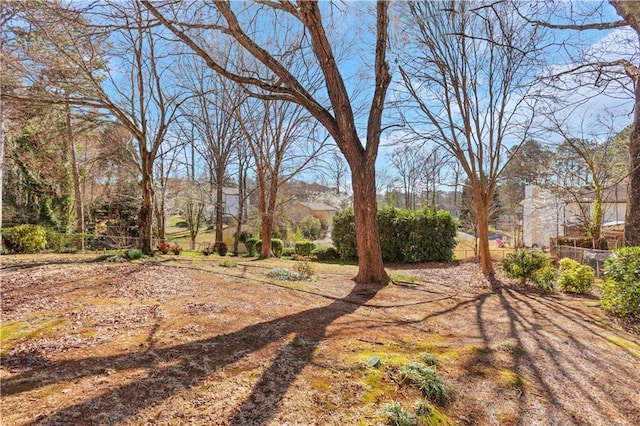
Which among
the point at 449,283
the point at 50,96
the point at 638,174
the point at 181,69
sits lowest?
the point at 449,283

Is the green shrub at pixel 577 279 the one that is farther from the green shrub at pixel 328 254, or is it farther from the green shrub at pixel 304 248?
the green shrub at pixel 304 248

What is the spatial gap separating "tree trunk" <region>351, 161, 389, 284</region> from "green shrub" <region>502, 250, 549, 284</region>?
3.26m

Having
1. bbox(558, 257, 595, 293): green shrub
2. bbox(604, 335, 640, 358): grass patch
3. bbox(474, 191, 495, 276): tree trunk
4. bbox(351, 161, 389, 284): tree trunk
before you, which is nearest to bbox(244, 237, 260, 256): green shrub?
bbox(351, 161, 389, 284): tree trunk

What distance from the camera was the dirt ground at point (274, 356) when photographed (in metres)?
1.86

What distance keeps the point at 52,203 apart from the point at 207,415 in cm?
1775

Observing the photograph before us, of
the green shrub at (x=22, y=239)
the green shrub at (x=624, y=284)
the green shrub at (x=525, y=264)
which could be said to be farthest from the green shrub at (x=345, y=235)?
A: the green shrub at (x=22, y=239)

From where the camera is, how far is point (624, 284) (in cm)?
460

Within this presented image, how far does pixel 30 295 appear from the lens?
3.85 meters

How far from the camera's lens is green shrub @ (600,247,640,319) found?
443cm

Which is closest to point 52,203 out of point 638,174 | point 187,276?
point 187,276

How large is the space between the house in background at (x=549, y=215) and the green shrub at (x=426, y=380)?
17.6 m

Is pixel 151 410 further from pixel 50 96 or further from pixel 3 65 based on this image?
pixel 50 96

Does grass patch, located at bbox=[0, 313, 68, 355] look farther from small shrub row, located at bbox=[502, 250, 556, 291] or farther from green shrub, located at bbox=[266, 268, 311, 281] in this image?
small shrub row, located at bbox=[502, 250, 556, 291]

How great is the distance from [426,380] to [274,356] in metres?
1.19
